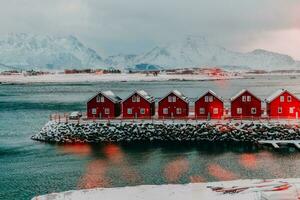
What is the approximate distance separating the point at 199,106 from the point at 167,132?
706 centimetres

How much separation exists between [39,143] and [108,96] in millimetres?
10830

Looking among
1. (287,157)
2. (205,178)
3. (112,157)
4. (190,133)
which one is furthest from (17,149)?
(287,157)

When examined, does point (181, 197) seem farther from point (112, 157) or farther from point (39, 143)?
point (39, 143)

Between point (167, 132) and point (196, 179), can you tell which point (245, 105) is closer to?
point (167, 132)

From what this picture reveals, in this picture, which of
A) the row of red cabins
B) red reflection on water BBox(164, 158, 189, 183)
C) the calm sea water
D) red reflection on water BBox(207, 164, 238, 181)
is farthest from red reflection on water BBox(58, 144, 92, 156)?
red reflection on water BBox(207, 164, 238, 181)

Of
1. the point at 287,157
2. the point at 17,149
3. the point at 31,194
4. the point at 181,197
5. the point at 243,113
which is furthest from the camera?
the point at 243,113

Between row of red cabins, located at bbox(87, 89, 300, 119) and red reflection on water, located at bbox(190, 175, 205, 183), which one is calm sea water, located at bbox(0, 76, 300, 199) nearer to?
red reflection on water, located at bbox(190, 175, 205, 183)

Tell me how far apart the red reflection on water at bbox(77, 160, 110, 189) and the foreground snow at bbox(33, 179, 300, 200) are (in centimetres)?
596

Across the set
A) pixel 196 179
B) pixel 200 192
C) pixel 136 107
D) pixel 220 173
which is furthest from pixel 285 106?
pixel 200 192

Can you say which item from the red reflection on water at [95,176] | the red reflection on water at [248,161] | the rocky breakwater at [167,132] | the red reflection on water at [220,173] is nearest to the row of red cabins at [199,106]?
the rocky breakwater at [167,132]

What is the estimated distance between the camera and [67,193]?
3525 centimetres

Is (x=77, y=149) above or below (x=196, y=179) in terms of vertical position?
above

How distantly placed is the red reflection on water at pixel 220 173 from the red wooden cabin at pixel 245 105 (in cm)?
1784

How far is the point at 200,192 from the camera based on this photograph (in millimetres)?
34188
